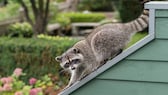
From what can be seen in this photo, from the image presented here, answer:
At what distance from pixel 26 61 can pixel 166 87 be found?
584cm

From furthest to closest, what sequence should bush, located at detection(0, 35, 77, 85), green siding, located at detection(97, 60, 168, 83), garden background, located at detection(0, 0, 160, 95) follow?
1. bush, located at detection(0, 35, 77, 85)
2. garden background, located at detection(0, 0, 160, 95)
3. green siding, located at detection(97, 60, 168, 83)

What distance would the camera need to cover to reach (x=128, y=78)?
3578 millimetres

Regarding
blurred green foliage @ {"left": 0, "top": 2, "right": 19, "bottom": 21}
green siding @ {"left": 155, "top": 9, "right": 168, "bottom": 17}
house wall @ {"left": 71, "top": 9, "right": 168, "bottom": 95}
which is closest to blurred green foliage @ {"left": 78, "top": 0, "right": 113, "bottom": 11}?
blurred green foliage @ {"left": 0, "top": 2, "right": 19, "bottom": 21}

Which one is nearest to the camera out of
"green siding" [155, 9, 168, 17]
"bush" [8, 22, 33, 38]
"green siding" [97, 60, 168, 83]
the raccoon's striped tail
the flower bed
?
"green siding" [155, 9, 168, 17]

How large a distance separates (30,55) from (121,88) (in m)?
5.61

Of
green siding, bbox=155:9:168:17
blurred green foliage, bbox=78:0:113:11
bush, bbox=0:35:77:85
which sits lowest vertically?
bush, bbox=0:35:77:85

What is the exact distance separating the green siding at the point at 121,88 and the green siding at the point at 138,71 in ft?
0.14

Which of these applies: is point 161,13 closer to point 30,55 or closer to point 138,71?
point 138,71

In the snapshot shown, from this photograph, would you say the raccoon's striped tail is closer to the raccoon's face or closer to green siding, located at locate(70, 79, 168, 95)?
the raccoon's face

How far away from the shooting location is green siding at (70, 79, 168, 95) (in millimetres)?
3516

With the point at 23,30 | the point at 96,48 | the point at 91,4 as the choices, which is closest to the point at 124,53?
the point at 96,48

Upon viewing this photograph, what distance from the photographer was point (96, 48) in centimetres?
455

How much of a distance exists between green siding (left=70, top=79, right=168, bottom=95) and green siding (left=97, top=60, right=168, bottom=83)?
0.04 metres

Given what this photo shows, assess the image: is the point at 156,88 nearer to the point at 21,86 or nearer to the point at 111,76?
the point at 111,76
